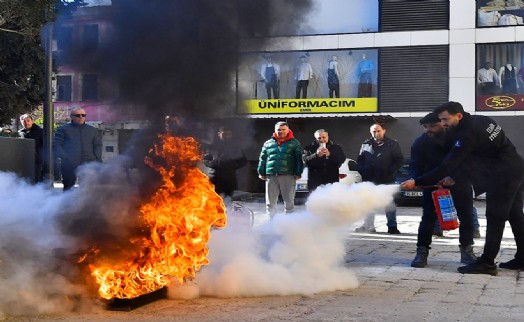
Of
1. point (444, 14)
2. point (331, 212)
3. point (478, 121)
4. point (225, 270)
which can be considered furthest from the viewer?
point (444, 14)

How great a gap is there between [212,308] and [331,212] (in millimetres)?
1517

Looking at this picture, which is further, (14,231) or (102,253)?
(14,231)

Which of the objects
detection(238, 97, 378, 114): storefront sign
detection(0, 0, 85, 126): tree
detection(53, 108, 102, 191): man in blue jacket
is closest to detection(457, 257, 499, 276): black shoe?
detection(53, 108, 102, 191): man in blue jacket

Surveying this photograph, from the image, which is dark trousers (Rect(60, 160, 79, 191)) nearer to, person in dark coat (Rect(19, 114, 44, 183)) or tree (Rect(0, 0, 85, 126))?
person in dark coat (Rect(19, 114, 44, 183))

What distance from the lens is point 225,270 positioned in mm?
5449

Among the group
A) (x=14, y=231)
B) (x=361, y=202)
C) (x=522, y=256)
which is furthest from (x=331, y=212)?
(x=14, y=231)

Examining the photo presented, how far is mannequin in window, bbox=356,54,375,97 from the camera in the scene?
2512 centimetres

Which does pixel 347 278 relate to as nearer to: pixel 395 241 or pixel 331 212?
pixel 331 212

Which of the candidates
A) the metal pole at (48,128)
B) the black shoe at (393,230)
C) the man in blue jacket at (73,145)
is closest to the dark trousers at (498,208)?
the black shoe at (393,230)

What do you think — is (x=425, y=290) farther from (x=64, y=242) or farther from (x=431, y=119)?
(x=64, y=242)

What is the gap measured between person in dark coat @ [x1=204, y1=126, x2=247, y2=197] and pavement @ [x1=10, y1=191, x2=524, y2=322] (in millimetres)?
1445

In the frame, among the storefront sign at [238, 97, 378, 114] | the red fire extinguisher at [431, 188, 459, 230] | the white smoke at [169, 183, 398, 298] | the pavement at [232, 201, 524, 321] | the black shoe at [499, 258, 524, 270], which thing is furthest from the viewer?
the storefront sign at [238, 97, 378, 114]

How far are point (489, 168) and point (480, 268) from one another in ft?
3.44

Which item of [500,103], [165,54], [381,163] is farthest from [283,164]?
[500,103]
